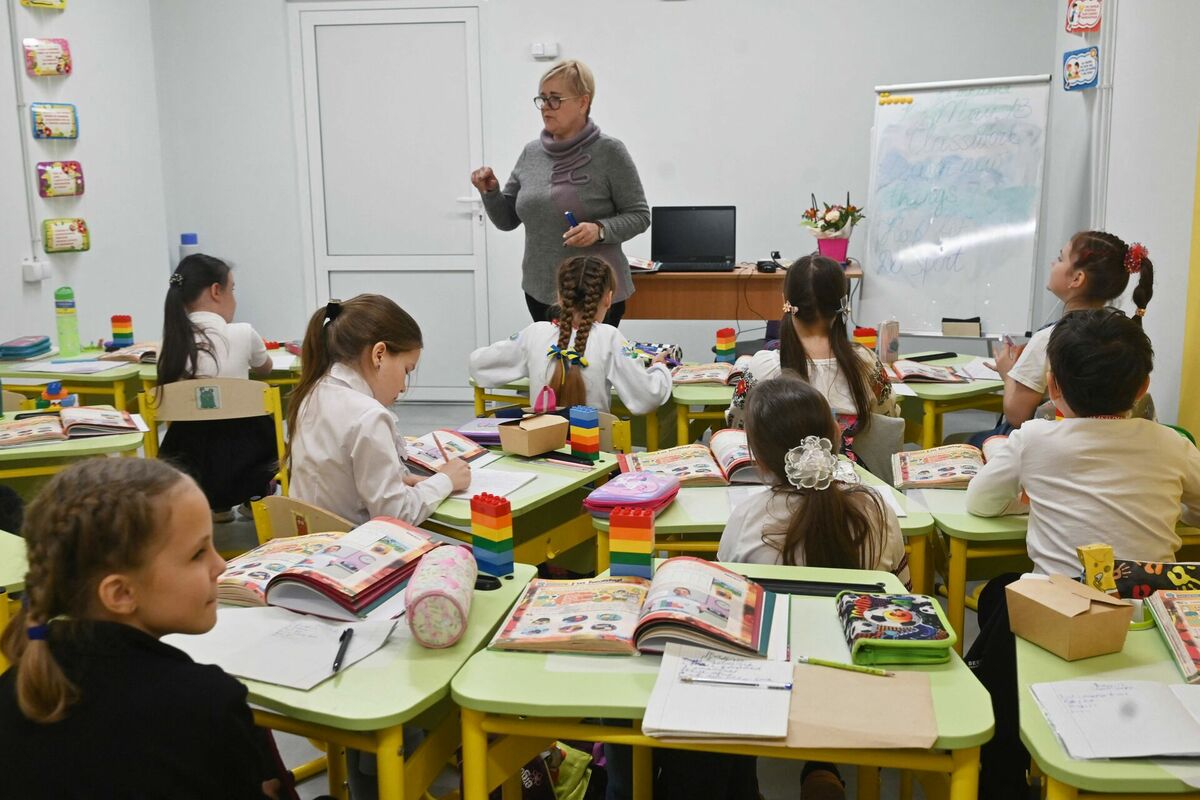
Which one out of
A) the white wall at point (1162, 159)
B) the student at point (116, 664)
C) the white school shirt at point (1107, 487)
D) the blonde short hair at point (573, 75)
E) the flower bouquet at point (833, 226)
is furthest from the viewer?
the flower bouquet at point (833, 226)

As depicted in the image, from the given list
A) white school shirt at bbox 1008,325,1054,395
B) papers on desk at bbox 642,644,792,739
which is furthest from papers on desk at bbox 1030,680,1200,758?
white school shirt at bbox 1008,325,1054,395

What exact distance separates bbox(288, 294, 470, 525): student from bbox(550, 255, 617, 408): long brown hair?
3.16 feet

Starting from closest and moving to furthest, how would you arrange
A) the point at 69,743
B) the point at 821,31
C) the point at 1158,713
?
the point at 69,743 → the point at 1158,713 → the point at 821,31

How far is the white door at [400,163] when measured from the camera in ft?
20.8

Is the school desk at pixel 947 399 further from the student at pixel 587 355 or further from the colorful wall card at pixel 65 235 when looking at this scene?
the colorful wall card at pixel 65 235

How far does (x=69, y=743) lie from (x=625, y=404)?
2.43 m

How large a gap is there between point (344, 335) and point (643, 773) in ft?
3.75

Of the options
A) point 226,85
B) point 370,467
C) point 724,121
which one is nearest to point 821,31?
point 724,121

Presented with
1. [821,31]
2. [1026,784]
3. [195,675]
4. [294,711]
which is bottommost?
[1026,784]

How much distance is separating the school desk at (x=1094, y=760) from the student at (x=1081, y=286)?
5.14ft

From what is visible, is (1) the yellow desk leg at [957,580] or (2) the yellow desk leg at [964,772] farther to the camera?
(1) the yellow desk leg at [957,580]

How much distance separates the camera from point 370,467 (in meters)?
2.33

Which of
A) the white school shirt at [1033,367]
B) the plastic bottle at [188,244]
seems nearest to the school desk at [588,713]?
the white school shirt at [1033,367]

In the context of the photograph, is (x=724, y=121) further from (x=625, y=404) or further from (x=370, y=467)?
(x=370, y=467)
